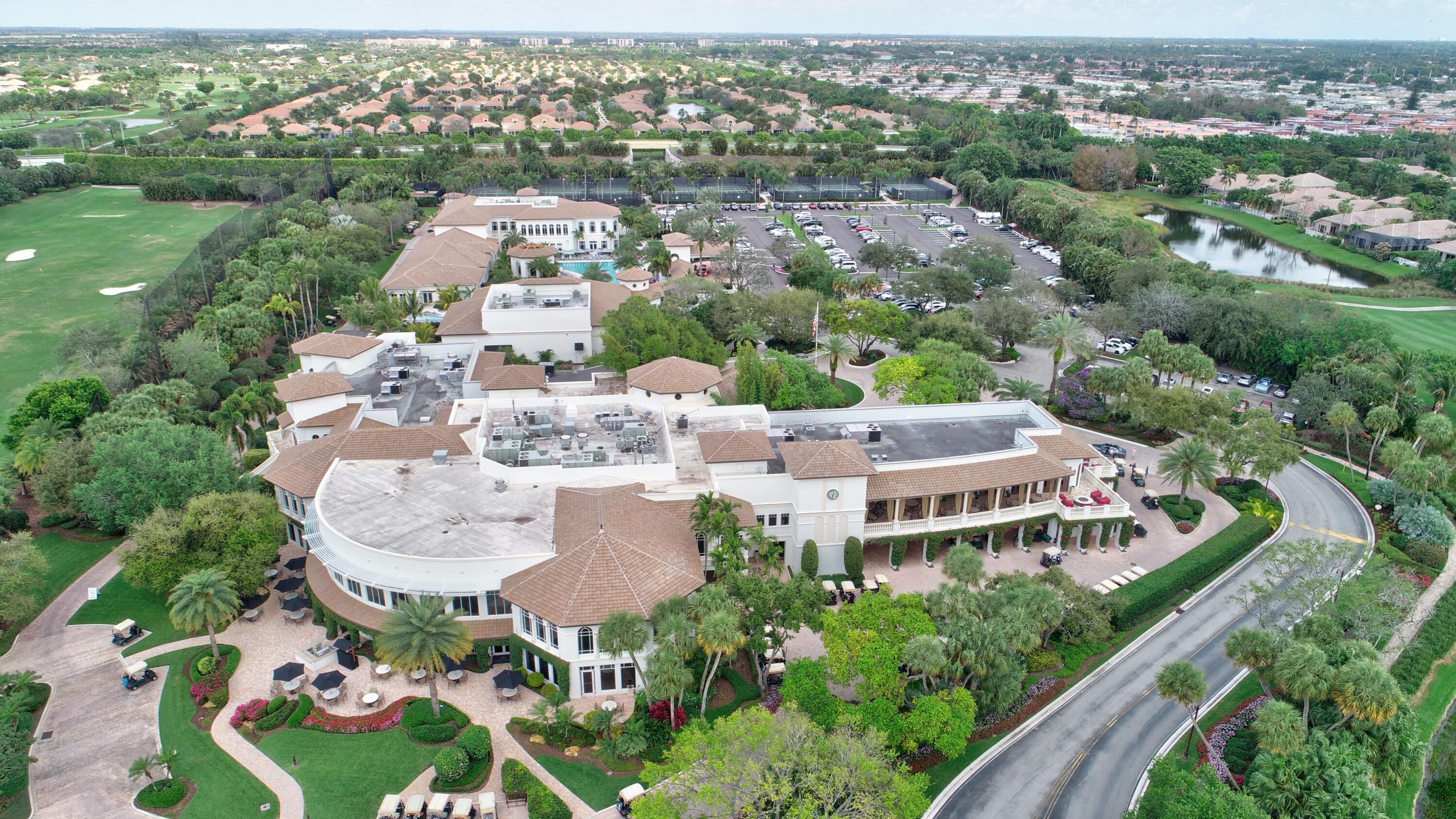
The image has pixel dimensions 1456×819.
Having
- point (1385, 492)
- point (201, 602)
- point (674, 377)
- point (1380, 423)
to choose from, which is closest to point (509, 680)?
point (201, 602)

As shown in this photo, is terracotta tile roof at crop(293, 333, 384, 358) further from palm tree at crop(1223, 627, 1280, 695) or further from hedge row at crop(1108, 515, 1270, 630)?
palm tree at crop(1223, 627, 1280, 695)

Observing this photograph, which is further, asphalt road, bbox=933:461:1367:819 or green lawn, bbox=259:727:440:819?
asphalt road, bbox=933:461:1367:819

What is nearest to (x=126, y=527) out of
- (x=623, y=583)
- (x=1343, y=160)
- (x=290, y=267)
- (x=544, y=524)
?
(x=544, y=524)

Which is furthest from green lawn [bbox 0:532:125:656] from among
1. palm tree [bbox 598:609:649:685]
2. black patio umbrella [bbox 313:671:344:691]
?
palm tree [bbox 598:609:649:685]

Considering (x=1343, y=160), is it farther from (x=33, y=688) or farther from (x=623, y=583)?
(x=33, y=688)

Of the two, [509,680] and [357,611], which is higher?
[357,611]

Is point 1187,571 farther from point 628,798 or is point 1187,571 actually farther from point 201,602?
point 201,602
